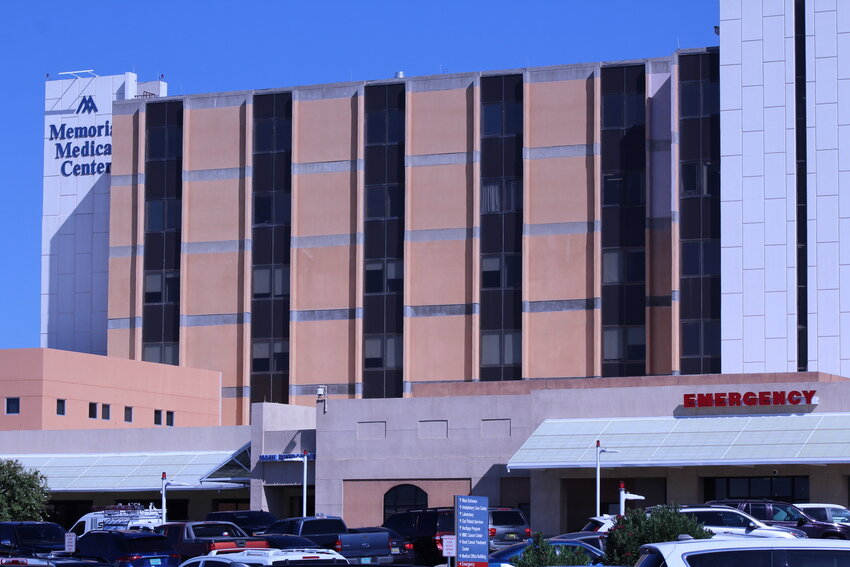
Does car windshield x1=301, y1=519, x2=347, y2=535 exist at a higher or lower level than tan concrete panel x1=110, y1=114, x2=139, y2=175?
lower

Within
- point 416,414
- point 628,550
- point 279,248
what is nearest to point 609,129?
point 279,248

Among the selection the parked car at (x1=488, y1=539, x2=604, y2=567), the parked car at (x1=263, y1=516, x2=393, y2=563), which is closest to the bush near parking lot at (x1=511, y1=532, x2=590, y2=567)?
the parked car at (x1=488, y1=539, x2=604, y2=567)

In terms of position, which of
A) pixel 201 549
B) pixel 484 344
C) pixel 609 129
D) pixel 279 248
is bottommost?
pixel 201 549

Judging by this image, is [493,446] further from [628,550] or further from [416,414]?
[628,550]

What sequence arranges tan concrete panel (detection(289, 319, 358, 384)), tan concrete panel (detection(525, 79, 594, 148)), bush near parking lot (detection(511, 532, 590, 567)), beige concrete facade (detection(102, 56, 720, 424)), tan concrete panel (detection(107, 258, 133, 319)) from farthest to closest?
tan concrete panel (detection(107, 258, 133, 319)) < tan concrete panel (detection(289, 319, 358, 384)) < tan concrete panel (detection(525, 79, 594, 148)) < beige concrete facade (detection(102, 56, 720, 424)) < bush near parking lot (detection(511, 532, 590, 567))

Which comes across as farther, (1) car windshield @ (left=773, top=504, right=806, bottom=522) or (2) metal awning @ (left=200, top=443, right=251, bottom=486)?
(2) metal awning @ (left=200, top=443, right=251, bottom=486)

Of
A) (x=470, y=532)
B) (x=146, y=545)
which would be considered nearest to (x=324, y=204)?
(x=146, y=545)

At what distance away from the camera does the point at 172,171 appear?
8094cm

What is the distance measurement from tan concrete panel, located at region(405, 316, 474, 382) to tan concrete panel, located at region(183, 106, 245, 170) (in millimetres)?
13945

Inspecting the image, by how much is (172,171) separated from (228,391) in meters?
12.7

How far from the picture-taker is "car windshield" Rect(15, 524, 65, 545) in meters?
38.2

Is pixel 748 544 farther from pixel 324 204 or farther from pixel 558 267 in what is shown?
pixel 324 204

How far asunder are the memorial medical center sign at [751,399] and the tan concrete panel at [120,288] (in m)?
39.3

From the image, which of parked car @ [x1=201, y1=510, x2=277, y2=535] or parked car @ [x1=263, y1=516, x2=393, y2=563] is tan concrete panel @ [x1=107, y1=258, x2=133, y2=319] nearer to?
parked car @ [x1=201, y1=510, x2=277, y2=535]
